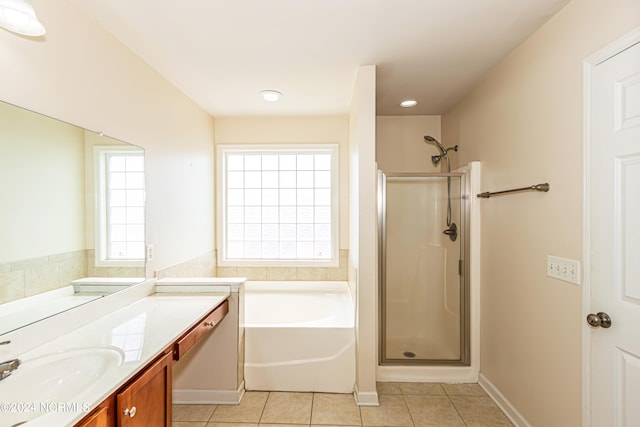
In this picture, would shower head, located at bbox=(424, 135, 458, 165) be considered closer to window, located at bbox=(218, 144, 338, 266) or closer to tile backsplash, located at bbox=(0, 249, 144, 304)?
window, located at bbox=(218, 144, 338, 266)

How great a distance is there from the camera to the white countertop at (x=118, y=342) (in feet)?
2.83

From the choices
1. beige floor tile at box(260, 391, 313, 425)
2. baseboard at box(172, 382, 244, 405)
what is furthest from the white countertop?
beige floor tile at box(260, 391, 313, 425)

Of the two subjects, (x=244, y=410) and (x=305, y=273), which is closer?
(x=244, y=410)

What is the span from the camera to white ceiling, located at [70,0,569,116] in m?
1.53

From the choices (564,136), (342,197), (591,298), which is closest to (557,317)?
(591,298)

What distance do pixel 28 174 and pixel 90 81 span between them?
2.06 ft

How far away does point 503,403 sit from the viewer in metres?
2.12

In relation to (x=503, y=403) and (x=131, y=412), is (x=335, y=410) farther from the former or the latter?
(x=131, y=412)

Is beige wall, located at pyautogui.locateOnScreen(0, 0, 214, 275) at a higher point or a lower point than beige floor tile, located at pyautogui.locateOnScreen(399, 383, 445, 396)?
higher

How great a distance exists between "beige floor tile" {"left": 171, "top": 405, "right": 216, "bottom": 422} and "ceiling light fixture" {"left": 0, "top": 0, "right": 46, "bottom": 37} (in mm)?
2206

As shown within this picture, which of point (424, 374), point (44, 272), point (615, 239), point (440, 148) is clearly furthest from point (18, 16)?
point (424, 374)

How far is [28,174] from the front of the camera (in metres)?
1.29

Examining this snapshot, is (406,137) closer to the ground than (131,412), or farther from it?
farther from it

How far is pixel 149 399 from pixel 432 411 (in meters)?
1.86
